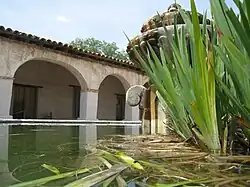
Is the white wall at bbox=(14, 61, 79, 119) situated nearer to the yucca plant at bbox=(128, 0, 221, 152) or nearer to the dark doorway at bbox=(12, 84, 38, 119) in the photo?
the dark doorway at bbox=(12, 84, 38, 119)

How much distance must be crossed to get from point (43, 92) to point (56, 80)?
73 centimetres

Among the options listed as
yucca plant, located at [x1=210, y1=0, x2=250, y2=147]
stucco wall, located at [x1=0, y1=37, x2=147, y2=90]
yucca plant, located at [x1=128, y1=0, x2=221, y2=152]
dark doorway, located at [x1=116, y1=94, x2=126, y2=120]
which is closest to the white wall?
stucco wall, located at [x1=0, y1=37, x2=147, y2=90]

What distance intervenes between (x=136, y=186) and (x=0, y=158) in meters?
0.80

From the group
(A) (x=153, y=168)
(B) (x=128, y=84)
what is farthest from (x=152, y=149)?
(B) (x=128, y=84)

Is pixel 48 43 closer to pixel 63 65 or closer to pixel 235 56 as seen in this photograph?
pixel 63 65

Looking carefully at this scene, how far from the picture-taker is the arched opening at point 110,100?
1345cm

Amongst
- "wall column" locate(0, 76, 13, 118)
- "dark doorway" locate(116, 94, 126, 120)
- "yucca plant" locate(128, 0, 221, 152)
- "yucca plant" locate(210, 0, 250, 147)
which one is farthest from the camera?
"dark doorway" locate(116, 94, 126, 120)

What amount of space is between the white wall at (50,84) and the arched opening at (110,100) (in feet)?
4.41

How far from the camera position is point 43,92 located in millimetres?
11781

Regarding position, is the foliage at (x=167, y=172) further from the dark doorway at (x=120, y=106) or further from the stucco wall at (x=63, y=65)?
the dark doorway at (x=120, y=106)

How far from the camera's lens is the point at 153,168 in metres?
1.14

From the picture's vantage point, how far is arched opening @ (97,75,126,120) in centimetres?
1345

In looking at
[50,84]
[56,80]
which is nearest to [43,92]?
[50,84]

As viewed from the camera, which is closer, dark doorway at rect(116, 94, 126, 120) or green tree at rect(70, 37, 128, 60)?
dark doorway at rect(116, 94, 126, 120)
